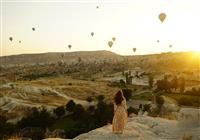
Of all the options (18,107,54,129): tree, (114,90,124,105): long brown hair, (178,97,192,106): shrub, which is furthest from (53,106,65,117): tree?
(114,90,124,105): long brown hair

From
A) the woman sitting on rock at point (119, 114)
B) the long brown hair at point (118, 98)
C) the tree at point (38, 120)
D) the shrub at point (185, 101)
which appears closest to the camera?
the woman sitting on rock at point (119, 114)

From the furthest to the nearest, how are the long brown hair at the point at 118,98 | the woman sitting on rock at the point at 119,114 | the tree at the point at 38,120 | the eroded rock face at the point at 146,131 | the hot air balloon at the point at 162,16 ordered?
the tree at the point at 38,120 < the hot air balloon at the point at 162,16 < the long brown hair at the point at 118,98 < the woman sitting on rock at the point at 119,114 < the eroded rock face at the point at 146,131

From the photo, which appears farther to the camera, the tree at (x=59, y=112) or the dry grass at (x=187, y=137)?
the tree at (x=59, y=112)

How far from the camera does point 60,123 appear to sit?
53094mm

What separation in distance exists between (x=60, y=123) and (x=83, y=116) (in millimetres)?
3476

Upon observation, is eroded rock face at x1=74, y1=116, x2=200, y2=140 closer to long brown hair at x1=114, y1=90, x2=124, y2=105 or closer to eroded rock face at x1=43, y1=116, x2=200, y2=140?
eroded rock face at x1=43, y1=116, x2=200, y2=140

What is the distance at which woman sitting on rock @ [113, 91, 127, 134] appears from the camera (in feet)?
46.7

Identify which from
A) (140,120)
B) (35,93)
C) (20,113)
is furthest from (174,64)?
(140,120)

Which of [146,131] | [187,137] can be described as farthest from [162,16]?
[187,137]

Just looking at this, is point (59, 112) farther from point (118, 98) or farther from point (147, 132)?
point (118, 98)

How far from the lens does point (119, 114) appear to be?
→ 14742 mm

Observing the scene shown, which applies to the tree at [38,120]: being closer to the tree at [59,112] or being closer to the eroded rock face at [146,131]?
the tree at [59,112]

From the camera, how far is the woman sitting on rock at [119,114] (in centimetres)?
1423

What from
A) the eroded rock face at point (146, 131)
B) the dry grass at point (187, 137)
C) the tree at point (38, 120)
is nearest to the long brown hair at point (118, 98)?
A: the eroded rock face at point (146, 131)
